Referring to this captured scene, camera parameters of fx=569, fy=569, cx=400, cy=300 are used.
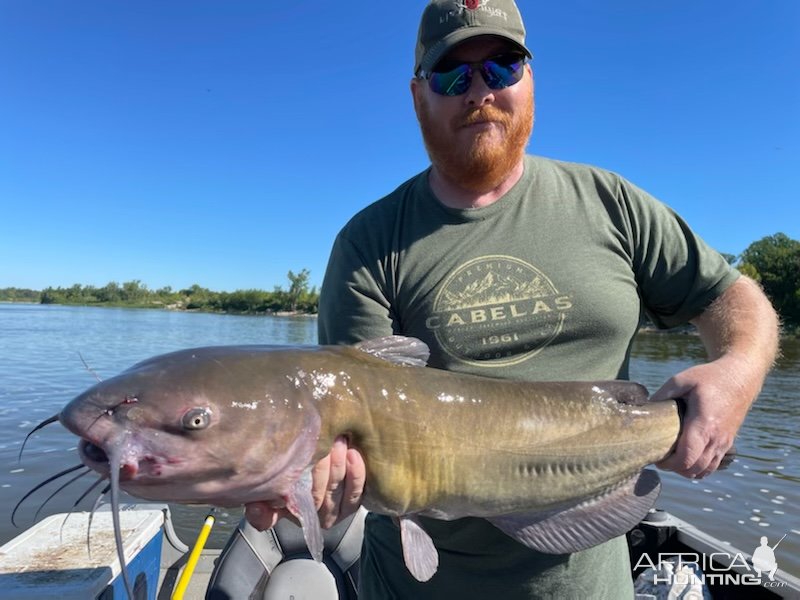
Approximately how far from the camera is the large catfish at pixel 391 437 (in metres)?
1.49

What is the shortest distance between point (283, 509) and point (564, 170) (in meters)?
1.64

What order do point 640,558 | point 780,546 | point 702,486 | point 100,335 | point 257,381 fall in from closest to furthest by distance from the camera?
1. point 257,381
2. point 640,558
3. point 780,546
4. point 702,486
5. point 100,335

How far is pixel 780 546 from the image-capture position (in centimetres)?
724

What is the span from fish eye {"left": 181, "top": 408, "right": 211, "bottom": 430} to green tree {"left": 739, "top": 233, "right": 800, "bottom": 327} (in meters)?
60.3

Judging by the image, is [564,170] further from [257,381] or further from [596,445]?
[257,381]

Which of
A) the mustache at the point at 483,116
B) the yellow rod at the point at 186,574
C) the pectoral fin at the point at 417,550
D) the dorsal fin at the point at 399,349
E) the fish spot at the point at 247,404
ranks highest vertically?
the mustache at the point at 483,116

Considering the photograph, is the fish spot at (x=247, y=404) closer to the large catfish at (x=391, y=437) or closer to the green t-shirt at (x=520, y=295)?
the large catfish at (x=391, y=437)

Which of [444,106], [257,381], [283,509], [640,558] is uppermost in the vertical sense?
[444,106]

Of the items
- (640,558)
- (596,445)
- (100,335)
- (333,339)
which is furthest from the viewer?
(100,335)

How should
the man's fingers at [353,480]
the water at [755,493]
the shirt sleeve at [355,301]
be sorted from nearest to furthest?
the man's fingers at [353,480] → the shirt sleeve at [355,301] → the water at [755,493]

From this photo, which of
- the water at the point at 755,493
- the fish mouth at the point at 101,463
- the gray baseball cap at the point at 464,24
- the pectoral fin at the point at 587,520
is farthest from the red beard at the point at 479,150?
the water at the point at 755,493

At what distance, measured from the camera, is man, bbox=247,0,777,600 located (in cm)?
200

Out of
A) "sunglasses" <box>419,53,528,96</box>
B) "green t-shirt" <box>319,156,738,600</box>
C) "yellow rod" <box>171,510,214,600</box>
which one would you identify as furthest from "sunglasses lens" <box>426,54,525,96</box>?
"yellow rod" <box>171,510,214,600</box>

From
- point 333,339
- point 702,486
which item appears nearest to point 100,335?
point 702,486
